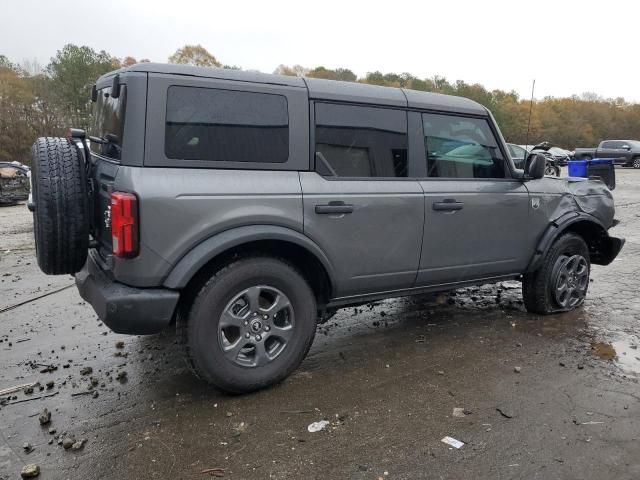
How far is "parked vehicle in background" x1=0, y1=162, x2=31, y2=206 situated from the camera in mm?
14352

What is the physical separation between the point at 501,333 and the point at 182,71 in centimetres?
340

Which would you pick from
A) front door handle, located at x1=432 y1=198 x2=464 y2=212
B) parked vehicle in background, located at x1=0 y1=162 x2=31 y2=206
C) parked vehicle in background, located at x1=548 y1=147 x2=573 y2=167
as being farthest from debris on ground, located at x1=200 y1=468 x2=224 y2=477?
parked vehicle in background, located at x1=548 y1=147 x2=573 y2=167

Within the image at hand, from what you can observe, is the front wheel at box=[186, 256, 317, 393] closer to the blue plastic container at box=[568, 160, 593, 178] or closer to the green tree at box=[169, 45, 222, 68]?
the blue plastic container at box=[568, 160, 593, 178]

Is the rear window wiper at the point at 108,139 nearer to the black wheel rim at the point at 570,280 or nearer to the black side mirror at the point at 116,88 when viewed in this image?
the black side mirror at the point at 116,88

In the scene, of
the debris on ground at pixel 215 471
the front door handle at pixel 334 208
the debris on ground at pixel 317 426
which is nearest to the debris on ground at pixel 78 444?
the debris on ground at pixel 215 471

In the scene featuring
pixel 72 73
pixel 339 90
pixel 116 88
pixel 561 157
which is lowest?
pixel 116 88

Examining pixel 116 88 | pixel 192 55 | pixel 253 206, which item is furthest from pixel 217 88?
pixel 192 55

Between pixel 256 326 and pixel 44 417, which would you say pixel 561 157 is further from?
pixel 44 417

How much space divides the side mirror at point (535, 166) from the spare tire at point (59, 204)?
11.6 feet

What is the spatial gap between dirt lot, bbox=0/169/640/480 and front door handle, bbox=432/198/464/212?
3.78 feet

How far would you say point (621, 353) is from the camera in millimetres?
4004

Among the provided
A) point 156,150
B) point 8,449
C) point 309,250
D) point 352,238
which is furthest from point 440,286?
point 8,449

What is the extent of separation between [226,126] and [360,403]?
1.95m

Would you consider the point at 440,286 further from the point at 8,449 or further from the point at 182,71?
the point at 8,449
